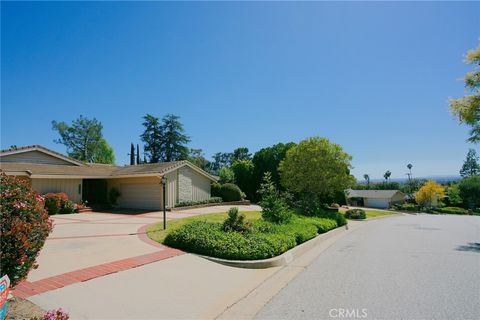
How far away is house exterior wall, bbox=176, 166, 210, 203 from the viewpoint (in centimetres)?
2288

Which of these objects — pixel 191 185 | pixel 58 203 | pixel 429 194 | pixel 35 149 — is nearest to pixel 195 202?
pixel 191 185

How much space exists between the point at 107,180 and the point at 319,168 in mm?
17023

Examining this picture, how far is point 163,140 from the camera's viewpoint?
2048 inches

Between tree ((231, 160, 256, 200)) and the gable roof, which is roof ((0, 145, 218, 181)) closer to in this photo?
the gable roof

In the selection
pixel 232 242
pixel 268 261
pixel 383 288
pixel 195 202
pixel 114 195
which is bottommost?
pixel 383 288

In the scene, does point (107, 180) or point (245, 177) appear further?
point (245, 177)

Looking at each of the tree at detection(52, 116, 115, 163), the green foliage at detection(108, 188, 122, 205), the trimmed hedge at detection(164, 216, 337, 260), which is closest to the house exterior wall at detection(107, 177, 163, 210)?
the green foliage at detection(108, 188, 122, 205)

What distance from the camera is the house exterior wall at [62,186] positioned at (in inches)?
769

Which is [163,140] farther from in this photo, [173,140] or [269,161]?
[269,161]

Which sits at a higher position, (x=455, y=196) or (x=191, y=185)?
(x=191, y=185)

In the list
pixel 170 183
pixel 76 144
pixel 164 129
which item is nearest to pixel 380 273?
pixel 170 183

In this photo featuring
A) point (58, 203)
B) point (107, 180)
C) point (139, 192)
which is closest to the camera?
point (58, 203)

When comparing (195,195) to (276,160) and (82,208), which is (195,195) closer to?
(82,208)

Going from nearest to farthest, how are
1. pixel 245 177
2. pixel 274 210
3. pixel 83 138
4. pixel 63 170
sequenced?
pixel 274 210 < pixel 63 170 < pixel 245 177 < pixel 83 138
